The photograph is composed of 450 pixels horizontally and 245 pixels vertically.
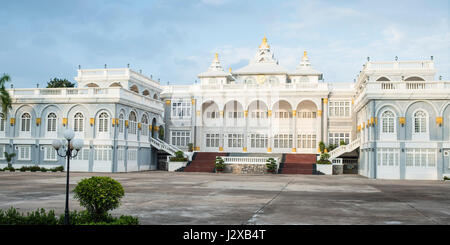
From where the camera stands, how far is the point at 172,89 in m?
54.9

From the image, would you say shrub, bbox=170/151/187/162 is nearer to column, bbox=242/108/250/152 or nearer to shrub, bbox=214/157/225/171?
shrub, bbox=214/157/225/171

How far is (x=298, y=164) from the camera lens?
4403 centimetres

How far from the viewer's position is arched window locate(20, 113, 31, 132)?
4211cm

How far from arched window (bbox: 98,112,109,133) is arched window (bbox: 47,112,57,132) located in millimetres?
4533

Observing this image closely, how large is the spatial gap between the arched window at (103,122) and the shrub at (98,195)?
29726 millimetres

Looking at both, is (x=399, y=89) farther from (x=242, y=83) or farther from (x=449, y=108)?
(x=242, y=83)

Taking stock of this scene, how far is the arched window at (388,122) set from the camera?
35844mm

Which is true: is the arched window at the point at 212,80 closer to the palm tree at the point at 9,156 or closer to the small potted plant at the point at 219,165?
the small potted plant at the point at 219,165

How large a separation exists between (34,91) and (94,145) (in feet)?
26.7

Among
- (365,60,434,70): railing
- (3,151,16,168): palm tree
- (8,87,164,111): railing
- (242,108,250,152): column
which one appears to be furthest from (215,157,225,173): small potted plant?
(3,151,16,168): palm tree

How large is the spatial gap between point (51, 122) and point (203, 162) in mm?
15082

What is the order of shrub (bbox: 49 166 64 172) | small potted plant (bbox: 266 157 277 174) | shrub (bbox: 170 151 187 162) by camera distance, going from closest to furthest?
shrub (bbox: 49 166 64 172) → small potted plant (bbox: 266 157 277 174) → shrub (bbox: 170 151 187 162)

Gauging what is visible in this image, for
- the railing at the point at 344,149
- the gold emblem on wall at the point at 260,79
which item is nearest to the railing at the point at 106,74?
the gold emblem on wall at the point at 260,79
